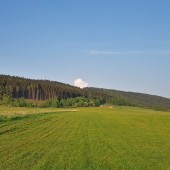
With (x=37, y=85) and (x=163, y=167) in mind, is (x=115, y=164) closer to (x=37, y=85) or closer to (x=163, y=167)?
(x=163, y=167)

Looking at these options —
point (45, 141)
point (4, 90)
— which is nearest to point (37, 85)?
point (4, 90)

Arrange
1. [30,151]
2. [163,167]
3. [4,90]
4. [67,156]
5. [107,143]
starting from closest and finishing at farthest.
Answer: [163,167], [67,156], [30,151], [107,143], [4,90]

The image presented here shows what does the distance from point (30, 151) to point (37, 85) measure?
17958 centimetres

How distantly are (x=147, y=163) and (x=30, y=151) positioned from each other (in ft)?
20.6

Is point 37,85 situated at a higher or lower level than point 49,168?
higher

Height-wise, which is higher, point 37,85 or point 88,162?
point 37,85

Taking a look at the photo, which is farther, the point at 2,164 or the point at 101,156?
the point at 101,156

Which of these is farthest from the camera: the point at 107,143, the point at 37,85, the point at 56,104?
the point at 37,85

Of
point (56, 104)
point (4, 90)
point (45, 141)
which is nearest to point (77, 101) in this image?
point (56, 104)

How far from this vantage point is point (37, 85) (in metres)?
199

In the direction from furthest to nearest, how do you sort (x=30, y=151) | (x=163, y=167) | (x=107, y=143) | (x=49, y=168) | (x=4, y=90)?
(x=4, y=90)
(x=107, y=143)
(x=30, y=151)
(x=163, y=167)
(x=49, y=168)

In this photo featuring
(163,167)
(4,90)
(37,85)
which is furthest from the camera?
(37,85)

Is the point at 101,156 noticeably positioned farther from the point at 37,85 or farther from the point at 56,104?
→ the point at 37,85

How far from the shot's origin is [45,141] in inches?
1032
